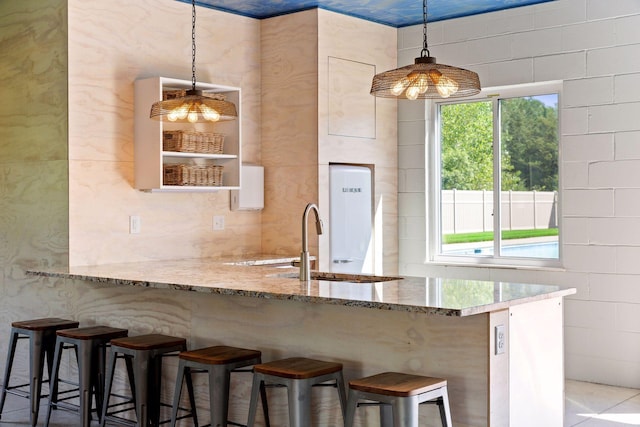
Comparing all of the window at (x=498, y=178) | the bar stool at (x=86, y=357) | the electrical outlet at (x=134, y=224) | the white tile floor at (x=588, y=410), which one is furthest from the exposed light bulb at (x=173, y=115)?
the window at (x=498, y=178)

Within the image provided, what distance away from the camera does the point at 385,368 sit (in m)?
3.60

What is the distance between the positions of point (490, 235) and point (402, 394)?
3.54 m

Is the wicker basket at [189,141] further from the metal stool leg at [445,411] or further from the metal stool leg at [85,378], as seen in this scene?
the metal stool leg at [445,411]

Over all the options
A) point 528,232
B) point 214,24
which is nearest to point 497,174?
point 528,232

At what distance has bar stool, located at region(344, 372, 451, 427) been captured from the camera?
3131mm

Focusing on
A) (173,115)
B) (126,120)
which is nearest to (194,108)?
(173,115)

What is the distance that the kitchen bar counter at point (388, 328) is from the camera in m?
3.36

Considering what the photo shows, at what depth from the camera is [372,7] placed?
6.20 m

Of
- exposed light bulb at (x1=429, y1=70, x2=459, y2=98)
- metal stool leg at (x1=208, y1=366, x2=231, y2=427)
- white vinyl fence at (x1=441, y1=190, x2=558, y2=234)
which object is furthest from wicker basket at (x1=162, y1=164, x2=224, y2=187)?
exposed light bulb at (x1=429, y1=70, x2=459, y2=98)

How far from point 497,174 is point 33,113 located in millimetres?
3436

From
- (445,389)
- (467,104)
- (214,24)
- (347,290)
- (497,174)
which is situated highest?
(214,24)

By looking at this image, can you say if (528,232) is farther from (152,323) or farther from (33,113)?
(33,113)

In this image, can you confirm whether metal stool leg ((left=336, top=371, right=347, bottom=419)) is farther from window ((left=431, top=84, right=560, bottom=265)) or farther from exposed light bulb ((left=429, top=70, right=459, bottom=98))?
window ((left=431, top=84, right=560, bottom=265))

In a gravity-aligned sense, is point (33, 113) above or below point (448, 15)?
below
